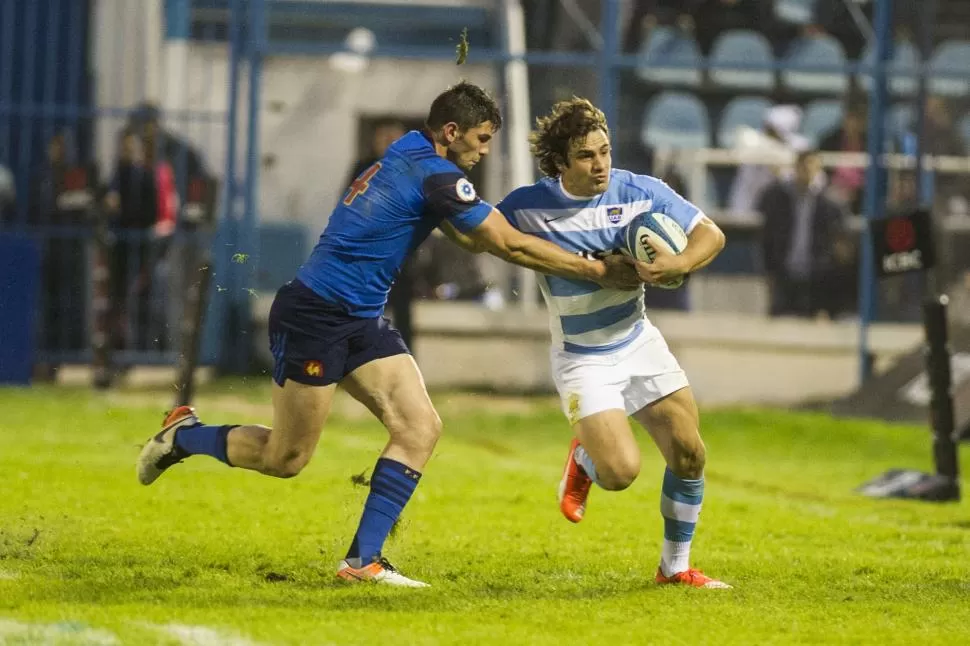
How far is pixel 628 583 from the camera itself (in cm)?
742

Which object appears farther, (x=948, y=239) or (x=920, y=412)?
(x=948, y=239)

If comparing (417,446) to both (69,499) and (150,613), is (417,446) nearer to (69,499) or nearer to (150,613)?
(150,613)

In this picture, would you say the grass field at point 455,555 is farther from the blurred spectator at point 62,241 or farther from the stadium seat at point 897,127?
the stadium seat at point 897,127

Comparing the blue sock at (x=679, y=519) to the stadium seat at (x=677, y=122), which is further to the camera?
the stadium seat at (x=677, y=122)

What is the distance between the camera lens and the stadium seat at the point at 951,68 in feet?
57.2

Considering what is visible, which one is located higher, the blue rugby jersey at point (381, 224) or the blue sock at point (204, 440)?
the blue rugby jersey at point (381, 224)

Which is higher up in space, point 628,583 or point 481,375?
point 628,583

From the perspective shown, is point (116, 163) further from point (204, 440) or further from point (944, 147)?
point (204, 440)

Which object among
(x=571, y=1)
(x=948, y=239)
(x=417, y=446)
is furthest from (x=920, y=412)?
(x=417, y=446)

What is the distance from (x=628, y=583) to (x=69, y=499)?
3561mm

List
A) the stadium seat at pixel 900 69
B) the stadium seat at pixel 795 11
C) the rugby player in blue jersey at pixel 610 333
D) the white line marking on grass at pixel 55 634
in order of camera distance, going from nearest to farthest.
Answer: the white line marking on grass at pixel 55 634, the rugby player in blue jersey at pixel 610 333, the stadium seat at pixel 900 69, the stadium seat at pixel 795 11

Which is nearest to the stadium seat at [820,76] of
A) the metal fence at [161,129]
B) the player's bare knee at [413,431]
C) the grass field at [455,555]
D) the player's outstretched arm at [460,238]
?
the metal fence at [161,129]

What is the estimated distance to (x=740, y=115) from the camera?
1869cm

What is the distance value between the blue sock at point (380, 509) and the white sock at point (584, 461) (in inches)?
34.4
